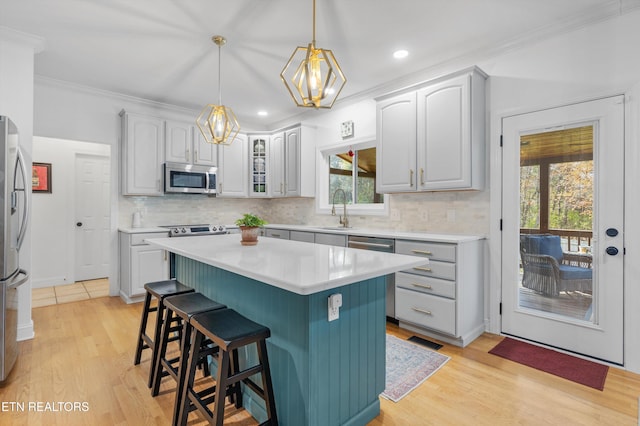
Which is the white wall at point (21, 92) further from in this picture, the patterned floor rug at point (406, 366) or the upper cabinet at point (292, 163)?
→ the patterned floor rug at point (406, 366)

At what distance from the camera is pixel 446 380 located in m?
2.25

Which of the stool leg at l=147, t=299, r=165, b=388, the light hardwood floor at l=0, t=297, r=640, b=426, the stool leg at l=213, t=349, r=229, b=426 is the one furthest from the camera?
the stool leg at l=147, t=299, r=165, b=388

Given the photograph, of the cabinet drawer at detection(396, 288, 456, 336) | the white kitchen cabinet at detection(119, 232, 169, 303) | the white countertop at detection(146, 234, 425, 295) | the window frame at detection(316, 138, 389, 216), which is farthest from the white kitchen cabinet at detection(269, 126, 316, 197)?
the white countertop at detection(146, 234, 425, 295)

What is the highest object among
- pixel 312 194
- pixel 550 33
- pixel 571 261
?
pixel 550 33

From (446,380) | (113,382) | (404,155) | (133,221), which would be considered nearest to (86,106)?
(133,221)

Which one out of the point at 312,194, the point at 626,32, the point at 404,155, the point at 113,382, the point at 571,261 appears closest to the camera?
the point at 113,382

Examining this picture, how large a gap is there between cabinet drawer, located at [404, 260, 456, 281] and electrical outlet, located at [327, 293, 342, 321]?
130 centimetres

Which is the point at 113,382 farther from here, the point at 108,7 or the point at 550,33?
the point at 550,33

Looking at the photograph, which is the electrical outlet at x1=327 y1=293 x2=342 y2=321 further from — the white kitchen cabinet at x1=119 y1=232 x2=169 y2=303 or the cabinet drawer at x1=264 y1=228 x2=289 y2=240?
the white kitchen cabinet at x1=119 y1=232 x2=169 y2=303

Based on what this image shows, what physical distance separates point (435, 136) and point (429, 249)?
109cm

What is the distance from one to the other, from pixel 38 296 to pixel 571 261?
614 cm

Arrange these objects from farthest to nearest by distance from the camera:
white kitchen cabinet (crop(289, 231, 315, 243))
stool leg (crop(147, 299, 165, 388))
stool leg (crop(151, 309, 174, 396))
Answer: white kitchen cabinet (crop(289, 231, 315, 243)), stool leg (crop(147, 299, 165, 388)), stool leg (crop(151, 309, 174, 396))

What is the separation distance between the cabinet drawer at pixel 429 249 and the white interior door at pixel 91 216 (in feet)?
16.0

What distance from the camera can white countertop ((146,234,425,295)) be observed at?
1328 mm
